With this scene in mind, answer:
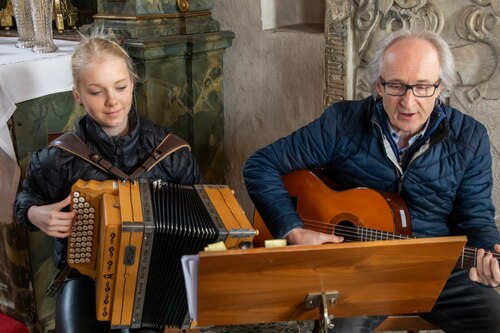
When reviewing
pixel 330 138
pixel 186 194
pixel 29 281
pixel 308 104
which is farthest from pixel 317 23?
pixel 29 281

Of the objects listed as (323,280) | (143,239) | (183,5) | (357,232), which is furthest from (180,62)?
(323,280)

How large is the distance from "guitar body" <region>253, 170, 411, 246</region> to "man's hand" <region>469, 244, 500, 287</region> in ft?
1.10

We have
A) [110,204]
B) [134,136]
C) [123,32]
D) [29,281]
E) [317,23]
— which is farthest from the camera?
[317,23]

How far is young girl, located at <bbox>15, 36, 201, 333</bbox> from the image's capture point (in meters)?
1.83

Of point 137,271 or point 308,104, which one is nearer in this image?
point 137,271

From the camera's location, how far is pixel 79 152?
183cm

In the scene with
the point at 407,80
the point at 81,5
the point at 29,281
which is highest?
the point at 81,5

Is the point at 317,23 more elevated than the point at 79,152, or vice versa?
the point at 317,23

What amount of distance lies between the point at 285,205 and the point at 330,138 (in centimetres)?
30

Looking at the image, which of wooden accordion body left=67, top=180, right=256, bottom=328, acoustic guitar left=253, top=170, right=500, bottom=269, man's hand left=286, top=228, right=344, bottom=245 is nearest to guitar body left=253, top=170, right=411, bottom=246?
acoustic guitar left=253, top=170, right=500, bottom=269

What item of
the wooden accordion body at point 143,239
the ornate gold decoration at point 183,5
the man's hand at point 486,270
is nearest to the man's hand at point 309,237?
the wooden accordion body at point 143,239

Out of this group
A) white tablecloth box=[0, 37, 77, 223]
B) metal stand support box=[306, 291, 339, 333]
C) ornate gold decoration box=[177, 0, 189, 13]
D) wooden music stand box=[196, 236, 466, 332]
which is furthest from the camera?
ornate gold decoration box=[177, 0, 189, 13]

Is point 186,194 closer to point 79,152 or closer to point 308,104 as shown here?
point 79,152

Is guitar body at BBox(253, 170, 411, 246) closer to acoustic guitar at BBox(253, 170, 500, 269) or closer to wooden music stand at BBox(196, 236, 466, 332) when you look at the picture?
acoustic guitar at BBox(253, 170, 500, 269)
